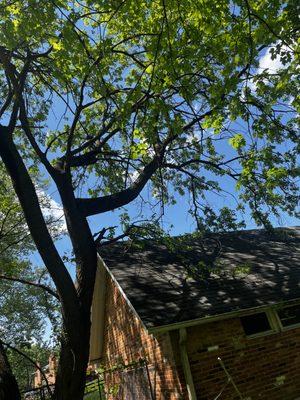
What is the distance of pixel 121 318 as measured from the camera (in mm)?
12781

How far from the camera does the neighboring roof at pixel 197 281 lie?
920 centimetres

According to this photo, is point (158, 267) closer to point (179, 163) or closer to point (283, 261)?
point (179, 163)

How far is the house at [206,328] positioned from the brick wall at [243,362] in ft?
0.07

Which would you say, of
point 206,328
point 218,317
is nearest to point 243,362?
point 206,328

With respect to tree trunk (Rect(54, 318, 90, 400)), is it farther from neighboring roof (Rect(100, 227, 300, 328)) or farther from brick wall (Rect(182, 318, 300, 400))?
brick wall (Rect(182, 318, 300, 400))

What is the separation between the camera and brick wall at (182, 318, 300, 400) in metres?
8.85

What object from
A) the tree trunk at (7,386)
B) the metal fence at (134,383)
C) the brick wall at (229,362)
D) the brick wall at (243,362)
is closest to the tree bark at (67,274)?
the tree trunk at (7,386)

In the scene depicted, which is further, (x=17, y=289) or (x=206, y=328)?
(x=17, y=289)

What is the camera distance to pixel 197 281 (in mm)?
10883

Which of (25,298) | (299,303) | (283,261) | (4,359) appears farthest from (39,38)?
(25,298)

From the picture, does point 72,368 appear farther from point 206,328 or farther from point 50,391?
point 206,328

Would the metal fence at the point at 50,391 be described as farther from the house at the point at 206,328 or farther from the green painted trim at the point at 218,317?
the green painted trim at the point at 218,317

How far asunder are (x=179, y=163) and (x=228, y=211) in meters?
2.06

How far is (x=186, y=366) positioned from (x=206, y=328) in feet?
3.46
